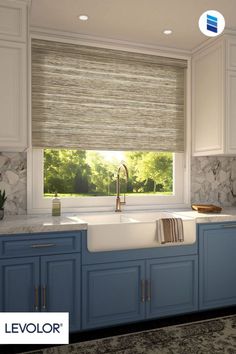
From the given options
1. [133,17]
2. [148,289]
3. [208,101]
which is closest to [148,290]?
[148,289]

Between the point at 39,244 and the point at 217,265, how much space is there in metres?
1.57

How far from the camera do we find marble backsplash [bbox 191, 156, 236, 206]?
359 cm

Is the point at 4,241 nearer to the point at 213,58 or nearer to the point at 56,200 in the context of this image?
A: the point at 56,200

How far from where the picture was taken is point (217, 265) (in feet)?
9.57

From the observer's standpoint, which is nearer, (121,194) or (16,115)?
(16,115)

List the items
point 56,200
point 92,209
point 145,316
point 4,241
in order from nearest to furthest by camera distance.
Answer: point 4,241, point 145,316, point 56,200, point 92,209

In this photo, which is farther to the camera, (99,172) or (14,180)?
(99,172)

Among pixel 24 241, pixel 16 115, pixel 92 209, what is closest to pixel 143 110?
pixel 92 209

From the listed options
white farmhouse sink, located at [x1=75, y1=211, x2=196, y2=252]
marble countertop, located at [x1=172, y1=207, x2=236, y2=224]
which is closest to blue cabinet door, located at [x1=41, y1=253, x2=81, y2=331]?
white farmhouse sink, located at [x1=75, y1=211, x2=196, y2=252]

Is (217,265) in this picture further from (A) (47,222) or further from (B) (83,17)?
(B) (83,17)

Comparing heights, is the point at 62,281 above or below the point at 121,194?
below

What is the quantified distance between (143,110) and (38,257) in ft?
5.94

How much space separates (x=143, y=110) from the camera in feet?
11.0

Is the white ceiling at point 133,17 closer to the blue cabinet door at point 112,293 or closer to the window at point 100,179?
the window at point 100,179
